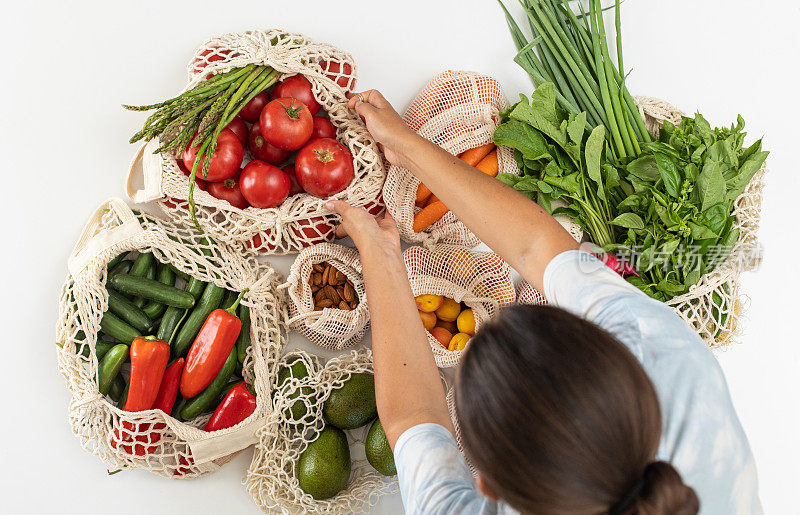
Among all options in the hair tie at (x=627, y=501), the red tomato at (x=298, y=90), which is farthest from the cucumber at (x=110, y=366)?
the hair tie at (x=627, y=501)

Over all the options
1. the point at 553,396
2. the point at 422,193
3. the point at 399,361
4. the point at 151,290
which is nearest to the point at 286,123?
the point at 422,193

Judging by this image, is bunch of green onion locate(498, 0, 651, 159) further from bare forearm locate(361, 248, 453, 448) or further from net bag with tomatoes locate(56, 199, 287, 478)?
net bag with tomatoes locate(56, 199, 287, 478)

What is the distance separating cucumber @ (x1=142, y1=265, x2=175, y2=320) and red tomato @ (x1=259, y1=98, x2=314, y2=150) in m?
0.38

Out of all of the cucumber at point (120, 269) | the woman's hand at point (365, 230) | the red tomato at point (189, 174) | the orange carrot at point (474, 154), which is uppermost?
the orange carrot at point (474, 154)

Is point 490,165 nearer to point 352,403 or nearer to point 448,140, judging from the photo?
point 448,140

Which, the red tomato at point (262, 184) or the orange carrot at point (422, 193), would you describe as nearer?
the red tomato at point (262, 184)

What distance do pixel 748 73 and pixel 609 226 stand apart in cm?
69

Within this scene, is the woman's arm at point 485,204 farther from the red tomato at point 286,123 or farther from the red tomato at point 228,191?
the red tomato at point 228,191

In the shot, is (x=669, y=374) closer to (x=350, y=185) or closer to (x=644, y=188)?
(x=644, y=188)

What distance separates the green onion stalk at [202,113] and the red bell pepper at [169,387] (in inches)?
12.5

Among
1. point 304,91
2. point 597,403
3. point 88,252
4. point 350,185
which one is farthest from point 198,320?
point 597,403

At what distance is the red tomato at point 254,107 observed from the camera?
1289mm

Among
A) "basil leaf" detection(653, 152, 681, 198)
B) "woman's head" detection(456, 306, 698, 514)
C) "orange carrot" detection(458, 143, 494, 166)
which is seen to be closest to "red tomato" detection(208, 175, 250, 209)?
"orange carrot" detection(458, 143, 494, 166)

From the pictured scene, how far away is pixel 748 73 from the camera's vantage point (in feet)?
5.13
